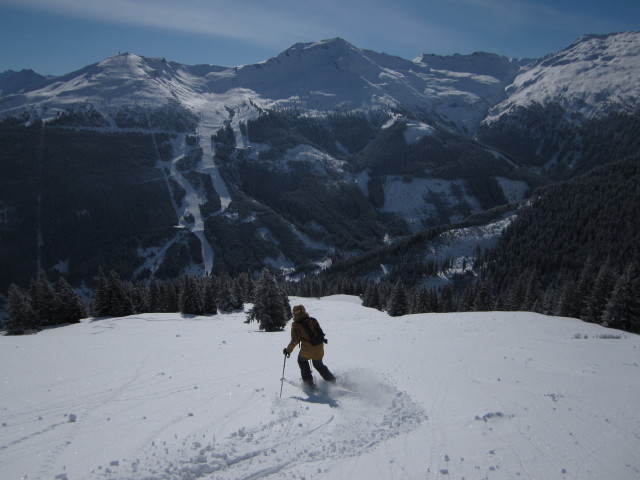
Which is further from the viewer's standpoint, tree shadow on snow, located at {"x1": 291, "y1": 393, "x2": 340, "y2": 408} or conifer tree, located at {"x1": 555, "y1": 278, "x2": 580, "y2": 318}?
conifer tree, located at {"x1": 555, "y1": 278, "x2": 580, "y2": 318}

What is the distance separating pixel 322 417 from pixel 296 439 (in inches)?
46.3

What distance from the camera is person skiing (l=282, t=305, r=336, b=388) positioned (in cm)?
1073

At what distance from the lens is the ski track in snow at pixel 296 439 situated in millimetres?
6262

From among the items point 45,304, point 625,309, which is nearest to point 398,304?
point 625,309

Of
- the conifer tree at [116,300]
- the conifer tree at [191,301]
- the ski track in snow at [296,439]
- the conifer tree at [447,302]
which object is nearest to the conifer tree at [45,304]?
the conifer tree at [116,300]

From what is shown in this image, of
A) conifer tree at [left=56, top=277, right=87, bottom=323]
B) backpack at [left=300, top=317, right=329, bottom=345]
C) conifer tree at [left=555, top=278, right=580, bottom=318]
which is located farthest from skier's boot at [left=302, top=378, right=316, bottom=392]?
conifer tree at [left=555, top=278, right=580, bottom=318]

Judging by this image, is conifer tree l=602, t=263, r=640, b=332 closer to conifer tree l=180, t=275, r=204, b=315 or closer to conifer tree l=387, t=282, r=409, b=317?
conifer tree l=387, t=282, r=409, b=317

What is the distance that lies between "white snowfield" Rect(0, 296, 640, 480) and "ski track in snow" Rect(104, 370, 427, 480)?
30 millimetres

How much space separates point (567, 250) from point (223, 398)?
160812 millimetres

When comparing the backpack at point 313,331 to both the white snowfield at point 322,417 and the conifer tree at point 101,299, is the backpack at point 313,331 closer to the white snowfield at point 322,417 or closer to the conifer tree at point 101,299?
the white snowfield at point 322,417

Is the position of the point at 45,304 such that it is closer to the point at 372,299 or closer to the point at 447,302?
the point at 372,299

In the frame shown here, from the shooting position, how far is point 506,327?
2372cm

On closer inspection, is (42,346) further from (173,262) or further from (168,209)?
(168,209)

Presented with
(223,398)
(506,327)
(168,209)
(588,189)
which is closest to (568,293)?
(506,327)
